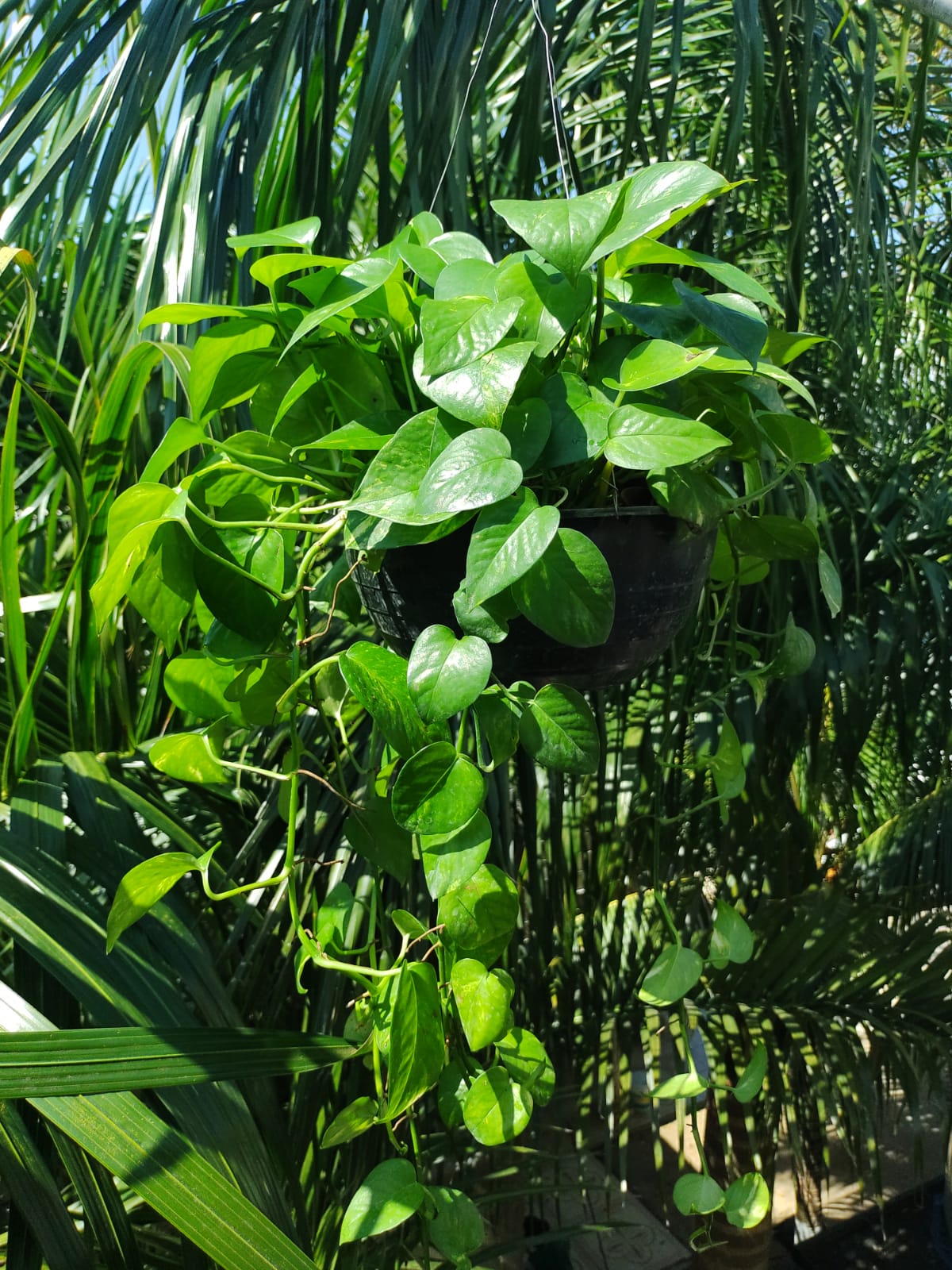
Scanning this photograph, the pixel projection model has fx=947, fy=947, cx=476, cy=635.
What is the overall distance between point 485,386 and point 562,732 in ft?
0.47

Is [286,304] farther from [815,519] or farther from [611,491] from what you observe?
[815,519]

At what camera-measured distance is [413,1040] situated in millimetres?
397

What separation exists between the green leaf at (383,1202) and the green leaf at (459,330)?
1.17 ft

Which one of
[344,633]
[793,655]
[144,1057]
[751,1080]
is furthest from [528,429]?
[344,633]

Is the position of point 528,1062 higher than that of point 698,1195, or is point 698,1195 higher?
point 528,1062

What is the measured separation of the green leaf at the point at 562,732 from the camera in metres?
0.40

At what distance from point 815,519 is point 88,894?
0.50 m

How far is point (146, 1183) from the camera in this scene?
0.41 metres

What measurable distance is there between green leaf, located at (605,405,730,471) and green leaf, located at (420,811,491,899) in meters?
0.16

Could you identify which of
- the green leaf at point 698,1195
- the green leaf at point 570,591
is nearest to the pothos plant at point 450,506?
the green leaf at point 570,591

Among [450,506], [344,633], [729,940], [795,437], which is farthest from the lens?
[344,633]

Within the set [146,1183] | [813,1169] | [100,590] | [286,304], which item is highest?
[286,304]

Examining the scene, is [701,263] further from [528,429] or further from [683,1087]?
[683,1087]

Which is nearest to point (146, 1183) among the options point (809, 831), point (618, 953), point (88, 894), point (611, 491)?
point (88, 894)
